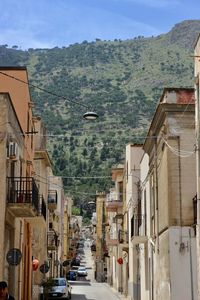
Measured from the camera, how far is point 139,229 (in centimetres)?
3800

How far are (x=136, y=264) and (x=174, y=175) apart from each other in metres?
20.6

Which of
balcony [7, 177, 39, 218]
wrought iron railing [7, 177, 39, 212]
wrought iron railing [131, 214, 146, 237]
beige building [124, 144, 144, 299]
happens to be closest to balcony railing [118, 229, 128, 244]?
beige building [124, 144, 144, 299]

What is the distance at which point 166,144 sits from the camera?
25.6 meters

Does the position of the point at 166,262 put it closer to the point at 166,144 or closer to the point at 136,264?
the point at 166,144

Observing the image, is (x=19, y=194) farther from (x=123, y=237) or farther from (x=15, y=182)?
(x=123, y=237)

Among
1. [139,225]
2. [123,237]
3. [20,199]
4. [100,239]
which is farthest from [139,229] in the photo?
[100,239]

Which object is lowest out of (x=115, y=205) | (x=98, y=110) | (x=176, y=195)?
(x=176, y=195)

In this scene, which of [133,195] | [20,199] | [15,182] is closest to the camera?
[20,199]

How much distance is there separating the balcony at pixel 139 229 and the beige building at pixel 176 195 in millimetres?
5987

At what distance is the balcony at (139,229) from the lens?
34.1 metres

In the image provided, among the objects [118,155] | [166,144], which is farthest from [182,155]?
[118,155]

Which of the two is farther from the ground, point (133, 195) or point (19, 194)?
point (133, 195)

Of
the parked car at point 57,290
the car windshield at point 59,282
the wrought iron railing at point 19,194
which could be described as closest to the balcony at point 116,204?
the car windshield at point 59,282

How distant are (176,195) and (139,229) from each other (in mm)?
13292
